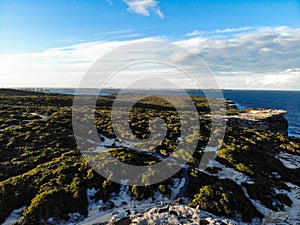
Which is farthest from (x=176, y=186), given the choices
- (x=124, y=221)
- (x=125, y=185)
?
(x=124, y=221)

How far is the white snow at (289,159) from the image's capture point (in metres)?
35.7

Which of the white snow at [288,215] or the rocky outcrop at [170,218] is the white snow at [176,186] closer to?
the rocky outcrop at [170,218]

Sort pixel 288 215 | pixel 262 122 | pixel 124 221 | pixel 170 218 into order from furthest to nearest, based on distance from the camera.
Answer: pixel 262 122, pixel 288 215, pixel 124 221, pixel 170 218

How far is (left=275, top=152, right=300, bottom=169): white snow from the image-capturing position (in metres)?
35.7

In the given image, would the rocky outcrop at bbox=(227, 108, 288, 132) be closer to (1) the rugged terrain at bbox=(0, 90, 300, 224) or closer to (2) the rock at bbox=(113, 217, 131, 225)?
(1) the rugged terrain at bbox=(0, 90, 300, 224)

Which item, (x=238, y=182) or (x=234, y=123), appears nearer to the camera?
(x=238, y=182)

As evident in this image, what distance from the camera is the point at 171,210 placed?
1964 cm

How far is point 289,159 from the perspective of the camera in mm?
38406

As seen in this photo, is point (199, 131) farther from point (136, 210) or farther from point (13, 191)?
point (13, 191)

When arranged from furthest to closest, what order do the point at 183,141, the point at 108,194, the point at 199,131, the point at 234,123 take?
1. the point at 234,123
2. the point at 199,131
3. the point at 183,141
4. the point at 108,194

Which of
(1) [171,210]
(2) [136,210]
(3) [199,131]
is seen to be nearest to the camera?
(1) [171,210]

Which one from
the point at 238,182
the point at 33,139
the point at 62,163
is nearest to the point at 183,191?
the point at 238,182

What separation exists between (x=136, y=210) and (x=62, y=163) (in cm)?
1154

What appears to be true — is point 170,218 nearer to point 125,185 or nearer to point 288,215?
point 125,185
